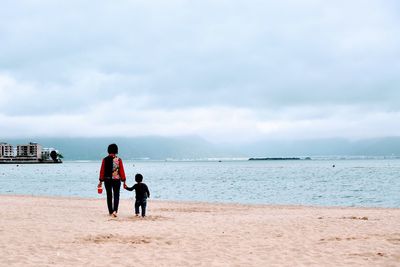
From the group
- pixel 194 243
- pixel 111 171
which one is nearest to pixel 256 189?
pixel 111 171

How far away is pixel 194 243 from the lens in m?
12.4

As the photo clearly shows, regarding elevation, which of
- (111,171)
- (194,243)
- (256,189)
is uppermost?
(111,171)

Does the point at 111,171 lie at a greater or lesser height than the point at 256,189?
greater

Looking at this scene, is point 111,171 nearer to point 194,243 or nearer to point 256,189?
point 194,243

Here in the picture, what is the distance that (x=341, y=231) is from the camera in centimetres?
1508

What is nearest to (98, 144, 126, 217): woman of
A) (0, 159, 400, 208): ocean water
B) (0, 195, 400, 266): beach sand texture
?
(0, 195, 400, 266): beach sand texture

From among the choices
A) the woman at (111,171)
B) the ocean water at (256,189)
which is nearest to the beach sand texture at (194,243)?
the woman at (111,171)

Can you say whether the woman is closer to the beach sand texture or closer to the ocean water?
the beach sand texture

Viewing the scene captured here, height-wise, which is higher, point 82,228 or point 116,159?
point 116,159

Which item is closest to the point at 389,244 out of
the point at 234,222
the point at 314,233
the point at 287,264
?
the point at 314,233

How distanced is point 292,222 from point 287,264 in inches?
310

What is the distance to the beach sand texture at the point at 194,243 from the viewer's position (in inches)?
403

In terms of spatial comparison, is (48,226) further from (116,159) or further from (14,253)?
(14,253)

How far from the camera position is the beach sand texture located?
33.6ft
